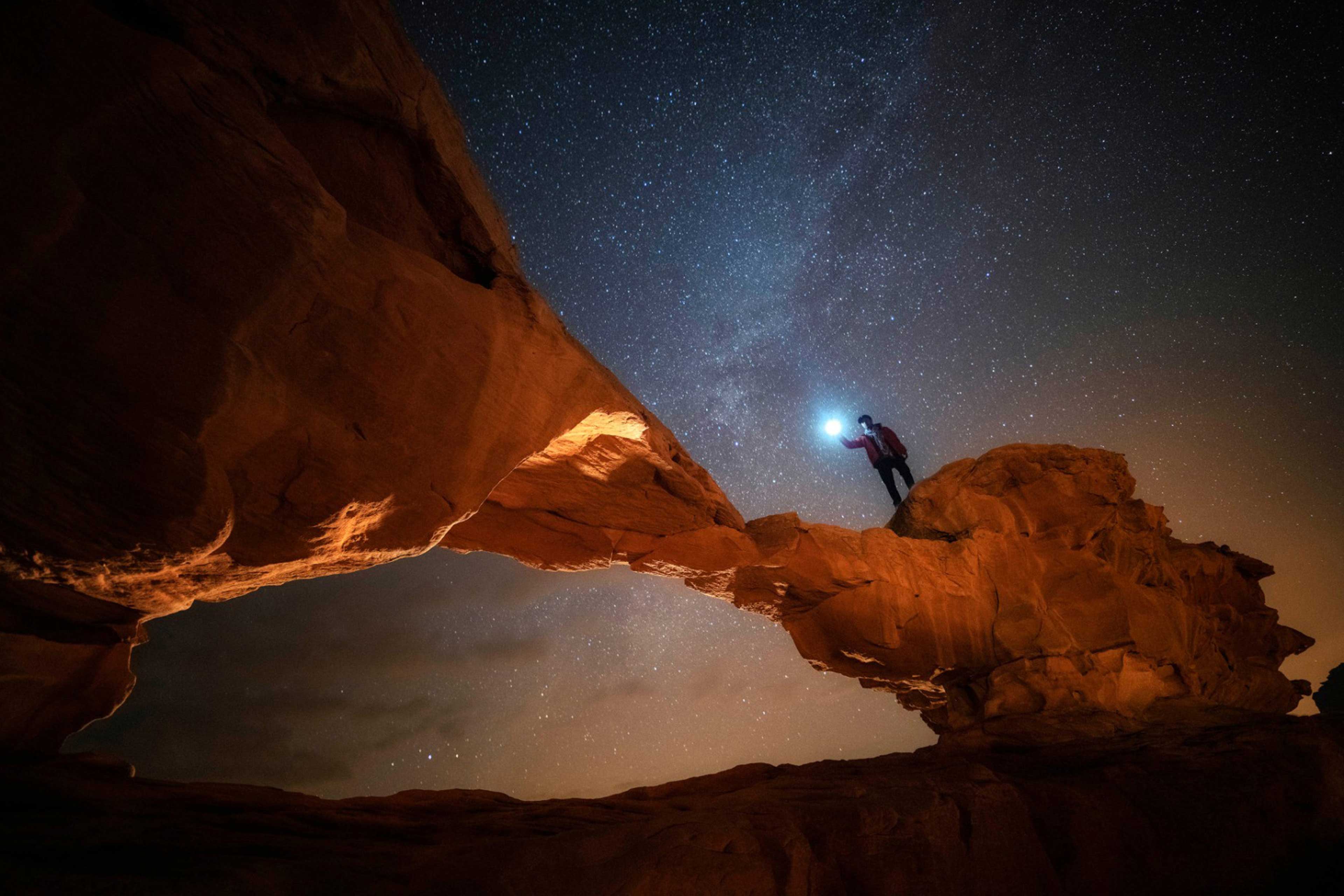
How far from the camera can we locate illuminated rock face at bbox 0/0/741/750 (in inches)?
Result: 126

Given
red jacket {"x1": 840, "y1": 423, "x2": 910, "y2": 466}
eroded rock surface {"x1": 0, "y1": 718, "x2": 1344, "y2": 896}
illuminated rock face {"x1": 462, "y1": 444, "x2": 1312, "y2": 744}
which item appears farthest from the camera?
red jacket {"x1": 840, "y1": 423, "x2": 910, "y2": 466}

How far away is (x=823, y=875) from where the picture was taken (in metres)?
4.52

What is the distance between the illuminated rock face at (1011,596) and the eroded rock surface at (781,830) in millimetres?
1682

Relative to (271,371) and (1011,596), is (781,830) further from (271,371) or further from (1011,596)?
(1011,596)

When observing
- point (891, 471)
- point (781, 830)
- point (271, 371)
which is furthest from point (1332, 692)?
point (271, 371)

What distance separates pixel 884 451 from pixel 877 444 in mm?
304

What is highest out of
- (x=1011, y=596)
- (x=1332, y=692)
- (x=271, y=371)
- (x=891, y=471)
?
(x=891, y=471)

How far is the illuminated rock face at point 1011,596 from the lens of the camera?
346 inches

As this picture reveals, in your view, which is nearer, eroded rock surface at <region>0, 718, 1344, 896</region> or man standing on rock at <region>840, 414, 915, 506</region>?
eroded rock surface at <region>0, 718, 1344, 896</region>

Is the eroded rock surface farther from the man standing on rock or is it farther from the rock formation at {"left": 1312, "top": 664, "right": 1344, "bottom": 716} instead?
the rock formation at {"left": 1312, "top": 664, "right": 1344, "bottom": 716}

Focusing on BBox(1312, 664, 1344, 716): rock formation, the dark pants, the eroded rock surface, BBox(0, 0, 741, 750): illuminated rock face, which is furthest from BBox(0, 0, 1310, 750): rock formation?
BBox(1312, 664, 1344, 716): rock formation

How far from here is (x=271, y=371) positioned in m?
4.11

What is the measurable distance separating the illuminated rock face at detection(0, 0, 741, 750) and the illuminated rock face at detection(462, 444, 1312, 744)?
2.93 meters

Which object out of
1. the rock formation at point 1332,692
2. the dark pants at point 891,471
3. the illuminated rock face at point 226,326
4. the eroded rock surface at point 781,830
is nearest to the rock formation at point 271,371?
the illuminated rock face at point 226,326
